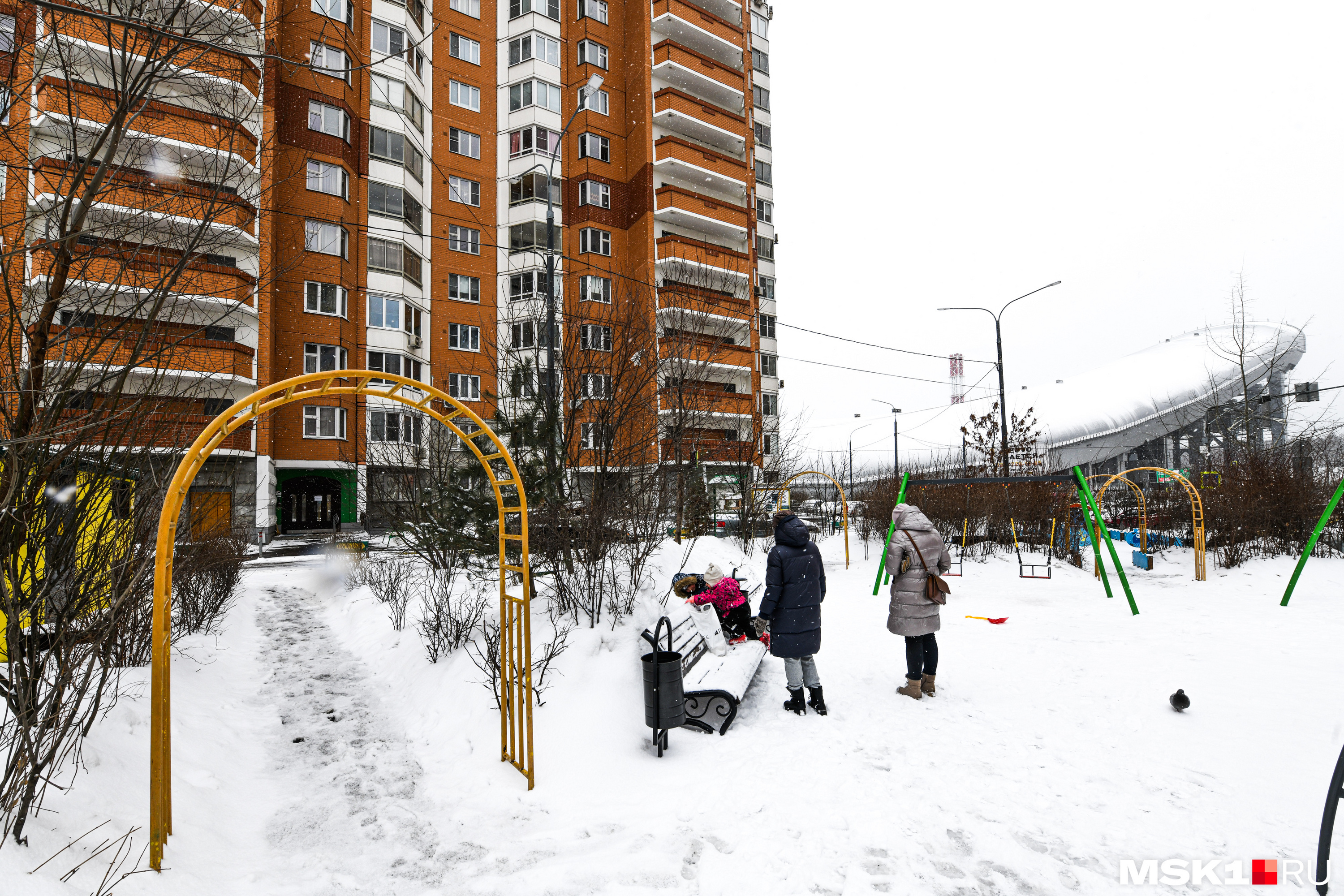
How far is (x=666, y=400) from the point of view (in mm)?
12906

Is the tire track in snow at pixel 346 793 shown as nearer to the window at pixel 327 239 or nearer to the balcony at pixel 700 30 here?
the window at pixel 327 239

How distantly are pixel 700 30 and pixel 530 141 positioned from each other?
37.0 ft

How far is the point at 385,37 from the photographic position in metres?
28.3

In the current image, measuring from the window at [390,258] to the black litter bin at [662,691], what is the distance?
27.1 meters

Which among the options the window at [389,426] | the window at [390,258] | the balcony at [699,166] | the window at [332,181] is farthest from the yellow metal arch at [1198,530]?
the window at [332,181]

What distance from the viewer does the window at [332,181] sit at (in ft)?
82.5

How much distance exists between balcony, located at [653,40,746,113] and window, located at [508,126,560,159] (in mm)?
6867

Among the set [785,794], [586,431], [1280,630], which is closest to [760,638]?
[785,794]

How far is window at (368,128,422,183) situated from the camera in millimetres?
27500

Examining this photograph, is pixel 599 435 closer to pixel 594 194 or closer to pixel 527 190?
pixel 527 190

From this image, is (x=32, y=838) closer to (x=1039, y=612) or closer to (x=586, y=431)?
(x=586, y=431)

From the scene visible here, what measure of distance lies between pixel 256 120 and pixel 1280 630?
1277cm

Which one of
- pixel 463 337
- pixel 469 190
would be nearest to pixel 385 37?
pixel 469 190

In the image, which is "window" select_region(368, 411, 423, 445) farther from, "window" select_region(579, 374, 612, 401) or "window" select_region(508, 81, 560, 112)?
"window" select_region(579, 374, 612, 401)
